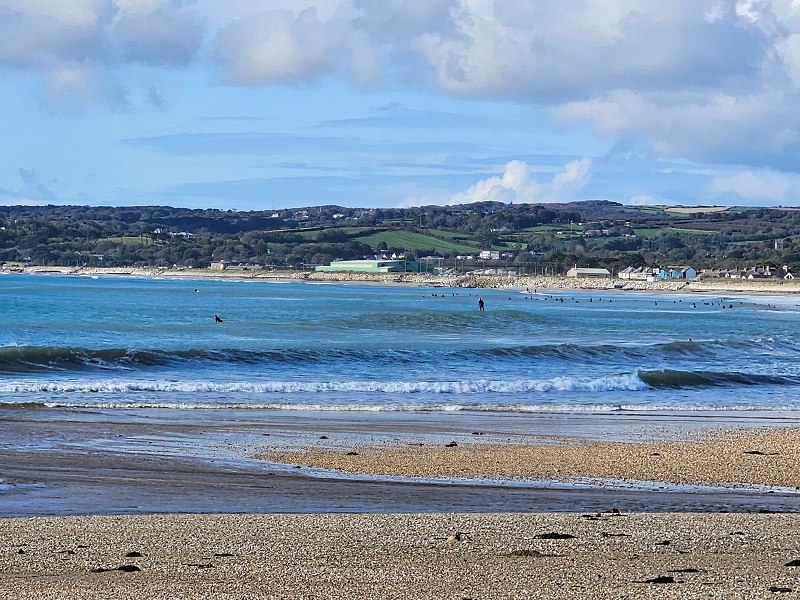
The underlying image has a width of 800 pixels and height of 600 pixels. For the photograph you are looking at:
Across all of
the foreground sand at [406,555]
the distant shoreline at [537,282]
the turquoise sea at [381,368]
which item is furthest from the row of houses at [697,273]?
the foreground sand at [406,555]

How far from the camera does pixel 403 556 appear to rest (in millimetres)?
8758

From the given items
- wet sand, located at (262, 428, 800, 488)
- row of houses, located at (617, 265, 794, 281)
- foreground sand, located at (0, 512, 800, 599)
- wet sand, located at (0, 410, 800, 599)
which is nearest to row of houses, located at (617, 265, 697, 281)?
row of houses, located at (617, 265, 794, 281)

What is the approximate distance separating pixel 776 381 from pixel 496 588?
24304mm

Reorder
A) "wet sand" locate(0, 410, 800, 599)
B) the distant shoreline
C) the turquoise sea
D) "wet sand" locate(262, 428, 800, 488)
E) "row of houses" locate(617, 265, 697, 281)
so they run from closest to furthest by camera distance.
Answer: "wet sand" locate(0, 410, 800, 599), "wet sand" locate(262, 428, 800, 488), the turquoise sea, the distant shoreline, "row of houses" locate(617, 265, 697, 281)

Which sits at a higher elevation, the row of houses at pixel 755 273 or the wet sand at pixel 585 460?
the row of houses at pixel 755 273

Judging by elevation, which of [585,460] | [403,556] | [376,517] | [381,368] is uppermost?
[403,556]

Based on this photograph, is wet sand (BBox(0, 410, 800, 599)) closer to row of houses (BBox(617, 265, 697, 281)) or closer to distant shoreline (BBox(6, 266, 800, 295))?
distant shoreline (BBox(6, 266, 800, 295))

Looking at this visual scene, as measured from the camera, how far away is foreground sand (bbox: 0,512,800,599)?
25.1 feet

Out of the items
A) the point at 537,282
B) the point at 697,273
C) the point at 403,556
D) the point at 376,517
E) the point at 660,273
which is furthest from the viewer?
the point at 537,282

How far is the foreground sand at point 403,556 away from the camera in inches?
302

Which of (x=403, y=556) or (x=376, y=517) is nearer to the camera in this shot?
(x=403, y=556)

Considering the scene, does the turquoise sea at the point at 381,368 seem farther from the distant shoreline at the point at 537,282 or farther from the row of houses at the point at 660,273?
the row of houses at the point at 660,273

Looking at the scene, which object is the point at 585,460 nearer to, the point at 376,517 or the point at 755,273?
the point at 376,517

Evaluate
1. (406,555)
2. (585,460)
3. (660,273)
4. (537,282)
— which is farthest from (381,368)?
(537,282)
